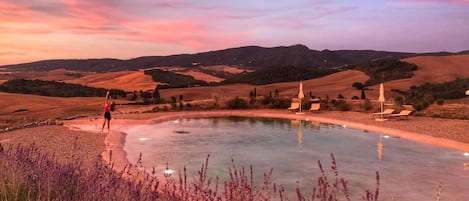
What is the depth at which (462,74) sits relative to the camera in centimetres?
4175

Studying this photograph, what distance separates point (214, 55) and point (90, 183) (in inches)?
3202

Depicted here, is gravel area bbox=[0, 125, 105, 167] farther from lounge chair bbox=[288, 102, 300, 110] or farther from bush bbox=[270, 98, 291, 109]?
bush bbox=[270, 98, 291, 109]

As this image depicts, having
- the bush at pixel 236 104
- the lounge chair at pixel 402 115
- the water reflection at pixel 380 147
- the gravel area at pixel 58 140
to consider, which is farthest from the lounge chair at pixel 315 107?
the gravel area at pixel 58 140

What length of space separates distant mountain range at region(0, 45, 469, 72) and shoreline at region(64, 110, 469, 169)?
53179 mm

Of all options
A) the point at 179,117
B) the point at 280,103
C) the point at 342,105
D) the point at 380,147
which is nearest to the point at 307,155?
the point at 380,147

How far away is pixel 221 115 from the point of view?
68.7ft

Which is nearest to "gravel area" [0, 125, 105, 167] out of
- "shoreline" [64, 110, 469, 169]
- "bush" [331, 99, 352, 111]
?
"shoreline" [64, 110, 469, 169]

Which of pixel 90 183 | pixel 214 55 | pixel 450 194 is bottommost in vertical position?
pixel 450 194

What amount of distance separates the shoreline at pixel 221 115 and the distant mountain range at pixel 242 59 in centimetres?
5318

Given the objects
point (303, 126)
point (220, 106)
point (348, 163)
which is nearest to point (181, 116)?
point (220, 106)

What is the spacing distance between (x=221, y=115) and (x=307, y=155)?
10432mm

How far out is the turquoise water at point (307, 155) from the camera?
7.90 meters

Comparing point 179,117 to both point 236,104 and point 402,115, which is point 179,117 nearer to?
point 236,104

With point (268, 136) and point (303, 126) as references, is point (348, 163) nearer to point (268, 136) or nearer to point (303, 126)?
point (268, 136)
